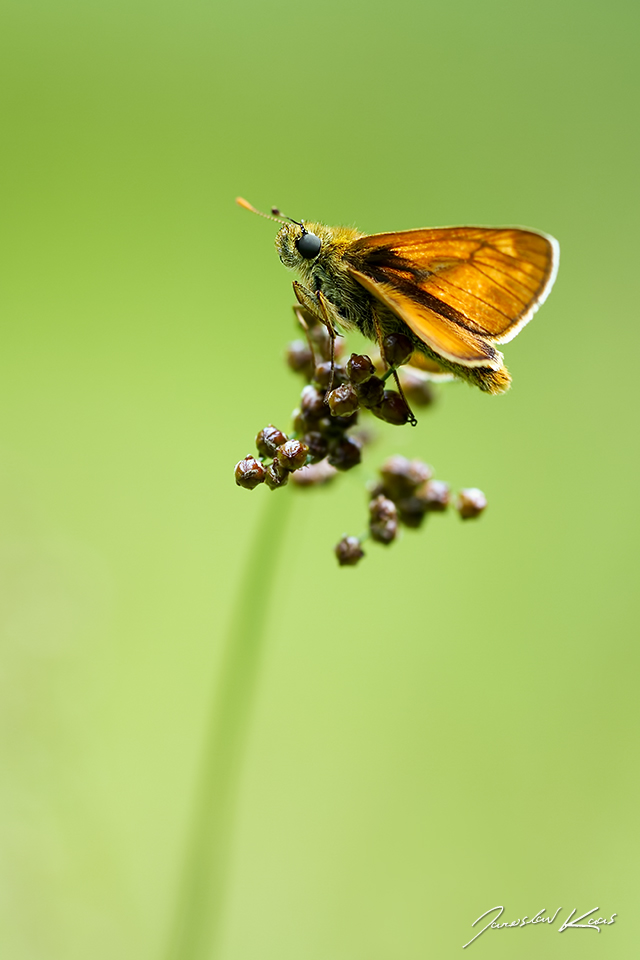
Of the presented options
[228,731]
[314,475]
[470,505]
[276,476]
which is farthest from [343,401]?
[228,731]

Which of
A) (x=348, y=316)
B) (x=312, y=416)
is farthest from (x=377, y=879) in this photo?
(x=348, y=316)

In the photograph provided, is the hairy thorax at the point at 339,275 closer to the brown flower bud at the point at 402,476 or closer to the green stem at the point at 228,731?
the brown flower bud at the point at 402,476

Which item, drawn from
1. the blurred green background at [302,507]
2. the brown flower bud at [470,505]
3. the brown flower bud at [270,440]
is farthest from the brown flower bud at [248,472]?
the brown flower bud at [470,505]

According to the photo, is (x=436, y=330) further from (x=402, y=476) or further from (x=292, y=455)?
(x=402, y=476)

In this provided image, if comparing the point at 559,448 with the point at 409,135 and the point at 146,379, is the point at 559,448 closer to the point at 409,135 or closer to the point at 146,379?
the point at 146,379
